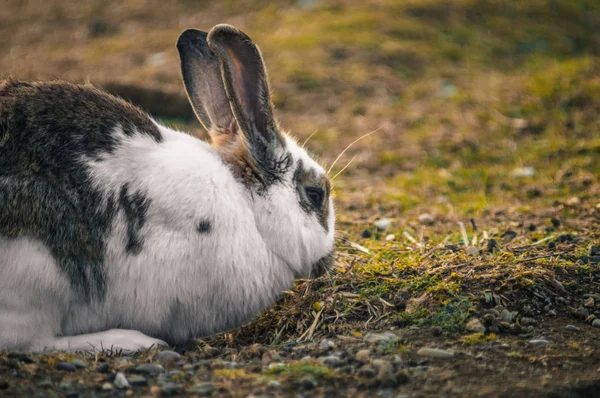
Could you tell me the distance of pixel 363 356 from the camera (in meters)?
3.19

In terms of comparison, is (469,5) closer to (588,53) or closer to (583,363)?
(588,53)

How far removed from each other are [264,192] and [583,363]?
179 centimetres

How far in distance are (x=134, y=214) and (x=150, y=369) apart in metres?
0.81

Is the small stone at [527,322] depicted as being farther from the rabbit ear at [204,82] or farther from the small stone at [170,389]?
the rabbit ear at [204,82]

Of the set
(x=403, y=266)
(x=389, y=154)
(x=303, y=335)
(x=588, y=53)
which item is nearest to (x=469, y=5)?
(x=588, y=53)

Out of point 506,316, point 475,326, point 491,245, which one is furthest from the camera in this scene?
point 491,245

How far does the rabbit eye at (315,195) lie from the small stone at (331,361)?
1.09 metres

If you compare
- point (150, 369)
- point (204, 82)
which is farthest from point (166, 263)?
point (204, 82)

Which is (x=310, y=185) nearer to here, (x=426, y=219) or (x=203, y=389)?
(x=203, y=389)

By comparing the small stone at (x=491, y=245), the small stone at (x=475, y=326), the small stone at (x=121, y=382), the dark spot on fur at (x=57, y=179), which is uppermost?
the dark spot on fur at (x=57, y=179)

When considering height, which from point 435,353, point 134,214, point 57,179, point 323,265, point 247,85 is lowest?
point 435,353

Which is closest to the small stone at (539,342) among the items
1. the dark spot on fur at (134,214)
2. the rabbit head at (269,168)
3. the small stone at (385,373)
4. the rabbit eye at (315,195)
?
the small stone at (385,373)

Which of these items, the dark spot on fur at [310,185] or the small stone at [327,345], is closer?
the small stone at [327,345]

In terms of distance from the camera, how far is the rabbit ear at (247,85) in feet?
12.4
